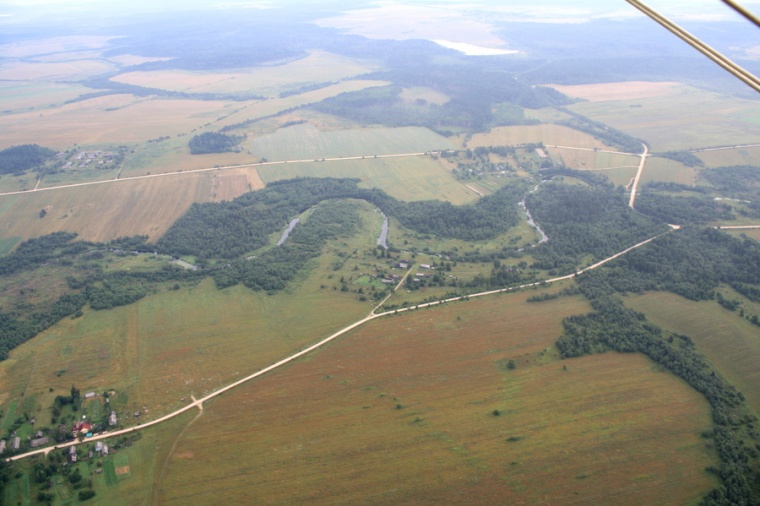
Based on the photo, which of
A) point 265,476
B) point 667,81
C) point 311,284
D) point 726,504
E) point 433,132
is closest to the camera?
point 726,504

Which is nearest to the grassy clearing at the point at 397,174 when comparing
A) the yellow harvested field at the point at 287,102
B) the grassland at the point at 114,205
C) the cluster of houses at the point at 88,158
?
the grassland at the point at 114,205

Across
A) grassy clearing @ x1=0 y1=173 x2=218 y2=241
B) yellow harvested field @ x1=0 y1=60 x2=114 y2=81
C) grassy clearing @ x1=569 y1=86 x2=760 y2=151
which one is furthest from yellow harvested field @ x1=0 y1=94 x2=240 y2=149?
grassy clearing @ x1=569 y1=86 x2=760 y2=151

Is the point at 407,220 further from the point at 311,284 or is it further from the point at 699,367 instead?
the point at 699,367

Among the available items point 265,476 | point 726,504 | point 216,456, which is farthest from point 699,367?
point 216,456

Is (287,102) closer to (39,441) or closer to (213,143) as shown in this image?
(213,143)

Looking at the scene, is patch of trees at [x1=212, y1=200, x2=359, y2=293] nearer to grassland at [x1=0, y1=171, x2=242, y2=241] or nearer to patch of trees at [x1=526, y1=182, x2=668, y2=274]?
grassland at [x1=0, y1=171, x2=242, y2=241]

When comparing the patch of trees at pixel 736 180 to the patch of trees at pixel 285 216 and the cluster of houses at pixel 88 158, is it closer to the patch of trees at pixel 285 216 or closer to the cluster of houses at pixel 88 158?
the patch of trees at pixel 285 216

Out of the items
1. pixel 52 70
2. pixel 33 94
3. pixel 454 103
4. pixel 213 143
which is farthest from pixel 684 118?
pixel 52 70
